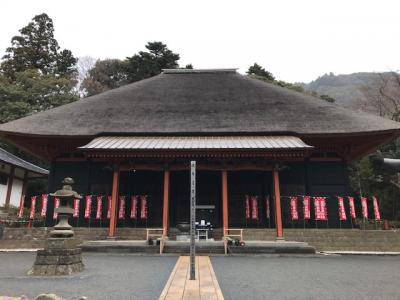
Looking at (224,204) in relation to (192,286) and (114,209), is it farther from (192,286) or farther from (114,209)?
(192,286)

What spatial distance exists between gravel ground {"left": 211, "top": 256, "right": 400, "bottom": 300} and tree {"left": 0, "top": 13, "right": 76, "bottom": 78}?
36.2 m

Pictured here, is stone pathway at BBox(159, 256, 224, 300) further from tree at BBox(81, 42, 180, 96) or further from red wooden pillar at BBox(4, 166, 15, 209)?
tree at BBox(81, 42, 180, 96)

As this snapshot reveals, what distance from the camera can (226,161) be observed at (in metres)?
12.0

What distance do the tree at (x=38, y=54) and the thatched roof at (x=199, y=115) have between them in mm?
24731

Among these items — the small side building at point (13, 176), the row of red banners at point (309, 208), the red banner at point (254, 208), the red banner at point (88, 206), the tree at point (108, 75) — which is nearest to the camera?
the row of red banners at point (309, 208)

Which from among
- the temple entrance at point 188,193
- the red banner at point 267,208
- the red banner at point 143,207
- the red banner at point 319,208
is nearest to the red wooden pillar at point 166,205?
the red banner at point 143,207

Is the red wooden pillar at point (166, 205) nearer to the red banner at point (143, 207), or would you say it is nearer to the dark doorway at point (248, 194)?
the red banner at point (143, 207)

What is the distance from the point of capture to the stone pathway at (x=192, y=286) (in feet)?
14.6

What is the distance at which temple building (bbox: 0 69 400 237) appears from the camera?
1209 cm

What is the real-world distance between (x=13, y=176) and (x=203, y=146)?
1840 centimetres

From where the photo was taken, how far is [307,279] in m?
5.96

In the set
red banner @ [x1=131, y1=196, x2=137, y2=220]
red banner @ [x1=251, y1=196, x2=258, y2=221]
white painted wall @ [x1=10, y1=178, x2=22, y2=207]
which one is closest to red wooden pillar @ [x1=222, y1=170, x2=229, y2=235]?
red banner @ [x1=251, y1=196, x2=258, y2=221]

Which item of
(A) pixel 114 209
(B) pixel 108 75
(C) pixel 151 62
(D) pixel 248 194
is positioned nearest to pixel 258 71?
(C) pixel 151 62

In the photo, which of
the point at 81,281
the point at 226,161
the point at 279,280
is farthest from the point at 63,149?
the point at 279,280
